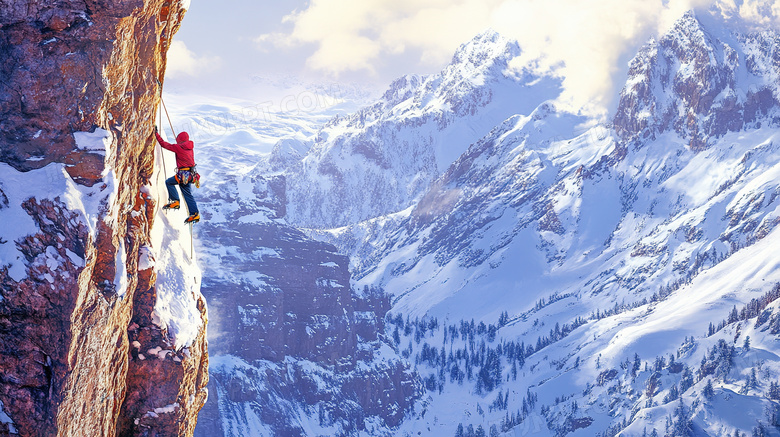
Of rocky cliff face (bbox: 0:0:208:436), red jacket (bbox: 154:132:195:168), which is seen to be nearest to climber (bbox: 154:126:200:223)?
red jacket (bbox: 154:132:195:168)

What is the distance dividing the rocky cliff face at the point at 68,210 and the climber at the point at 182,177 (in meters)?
3.55

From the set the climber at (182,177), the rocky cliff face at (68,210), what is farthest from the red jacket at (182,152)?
the rocky cliff face at (68,210)

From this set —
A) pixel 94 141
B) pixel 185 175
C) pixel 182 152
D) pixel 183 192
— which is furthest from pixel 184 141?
pixel 94 141

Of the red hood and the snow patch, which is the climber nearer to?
the red hood

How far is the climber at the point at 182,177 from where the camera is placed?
78.0ft

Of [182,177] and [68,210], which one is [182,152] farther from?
[68,210]

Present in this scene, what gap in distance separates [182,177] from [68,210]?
22.5 feet

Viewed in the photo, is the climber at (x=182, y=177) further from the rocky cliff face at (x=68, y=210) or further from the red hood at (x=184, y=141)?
the rocky cliff face at (x=68, y=210)

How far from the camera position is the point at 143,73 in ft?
67.4

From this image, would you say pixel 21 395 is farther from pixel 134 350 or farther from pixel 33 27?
pixel 33 27

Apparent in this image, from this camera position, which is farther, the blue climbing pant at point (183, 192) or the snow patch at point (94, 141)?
the blue climbing pant at point (183, 192)

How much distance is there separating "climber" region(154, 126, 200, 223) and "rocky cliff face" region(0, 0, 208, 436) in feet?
11.7

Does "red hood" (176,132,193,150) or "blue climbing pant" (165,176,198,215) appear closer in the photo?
"blue climbing pant" (165,176,198,215)

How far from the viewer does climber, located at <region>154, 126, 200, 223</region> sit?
23.8m
